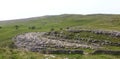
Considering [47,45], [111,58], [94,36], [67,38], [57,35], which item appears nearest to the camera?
[111,58]

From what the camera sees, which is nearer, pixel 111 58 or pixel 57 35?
pixel 111 58

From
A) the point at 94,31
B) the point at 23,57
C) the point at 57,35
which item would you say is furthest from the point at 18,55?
the point at 57,35

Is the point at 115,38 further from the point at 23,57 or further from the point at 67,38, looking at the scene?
the point at 23,57

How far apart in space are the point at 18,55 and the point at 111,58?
55.4 feet

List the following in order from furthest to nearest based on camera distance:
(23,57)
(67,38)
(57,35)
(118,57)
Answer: (57,35), (67,38), (118,57), (23,57)

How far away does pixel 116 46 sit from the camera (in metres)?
45.9

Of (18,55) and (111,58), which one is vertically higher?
(18,55)

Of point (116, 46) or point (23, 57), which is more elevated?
point (23, 57)

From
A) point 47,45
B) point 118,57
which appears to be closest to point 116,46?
point 118,57

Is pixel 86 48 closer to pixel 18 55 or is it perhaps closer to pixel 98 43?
pixel 98 43

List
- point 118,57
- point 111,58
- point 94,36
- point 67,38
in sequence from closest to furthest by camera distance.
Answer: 1. point 111,58
2. point 118,57
3. point 94,36
4. point 67,38

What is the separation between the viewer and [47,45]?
4866cm

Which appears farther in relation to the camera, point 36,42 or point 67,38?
point 67,38

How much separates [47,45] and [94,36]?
955 centimetres
